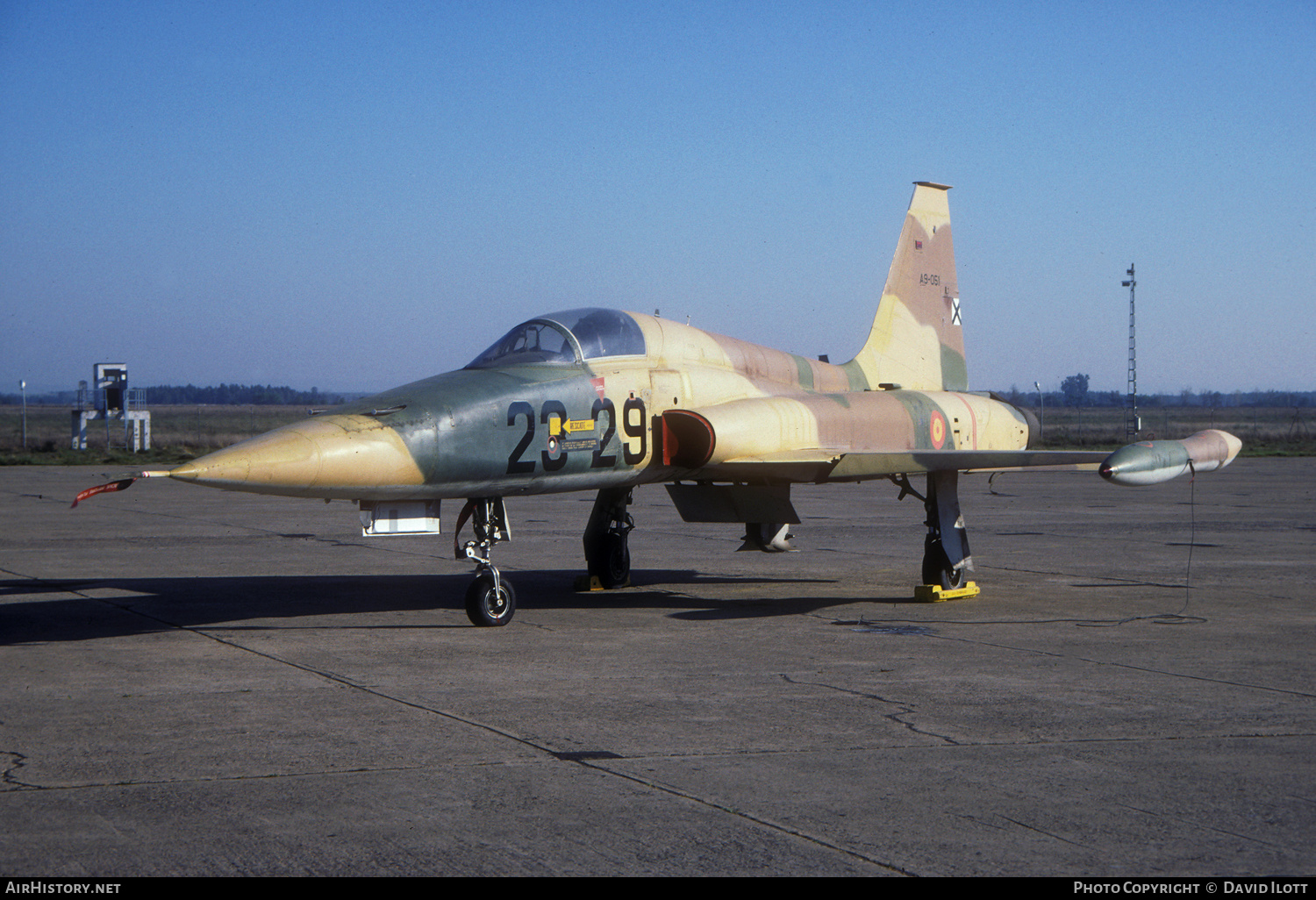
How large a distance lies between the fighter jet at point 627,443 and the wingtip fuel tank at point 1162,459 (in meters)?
0.02

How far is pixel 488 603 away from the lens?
10531 millimetres

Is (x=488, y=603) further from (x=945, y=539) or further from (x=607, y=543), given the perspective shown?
(x=945, y=539)

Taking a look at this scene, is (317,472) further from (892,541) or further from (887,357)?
(892,541)

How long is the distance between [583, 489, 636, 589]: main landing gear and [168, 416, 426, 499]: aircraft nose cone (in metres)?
4.22

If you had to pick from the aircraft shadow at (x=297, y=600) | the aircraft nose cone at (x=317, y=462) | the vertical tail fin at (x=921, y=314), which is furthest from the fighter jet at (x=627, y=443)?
the aircraft shadow at (x=297, y=600)

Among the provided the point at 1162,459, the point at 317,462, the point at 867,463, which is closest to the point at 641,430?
the point at 867,463

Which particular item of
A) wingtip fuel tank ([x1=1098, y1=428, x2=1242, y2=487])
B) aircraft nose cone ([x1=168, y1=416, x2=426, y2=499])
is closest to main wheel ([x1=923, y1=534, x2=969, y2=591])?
wingtip fuel tank ([x1=1098, y1=428, x2=1242, y2=487])

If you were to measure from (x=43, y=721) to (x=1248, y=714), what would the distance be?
6.76 meters

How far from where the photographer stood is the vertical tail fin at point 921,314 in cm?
1533

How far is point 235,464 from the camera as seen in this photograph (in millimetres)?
8461

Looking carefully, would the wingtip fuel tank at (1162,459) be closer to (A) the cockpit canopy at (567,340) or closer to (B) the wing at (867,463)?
(B) the wing at (867,463)

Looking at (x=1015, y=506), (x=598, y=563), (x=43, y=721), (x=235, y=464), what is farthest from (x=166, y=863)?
(x=1015, y=506)

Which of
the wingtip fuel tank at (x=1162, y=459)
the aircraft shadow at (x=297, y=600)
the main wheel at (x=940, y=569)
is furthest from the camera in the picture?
the main wheel at (x=940, y=569)

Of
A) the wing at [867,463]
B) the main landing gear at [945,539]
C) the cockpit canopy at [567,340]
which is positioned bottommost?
the main landing gear at [945,539]
